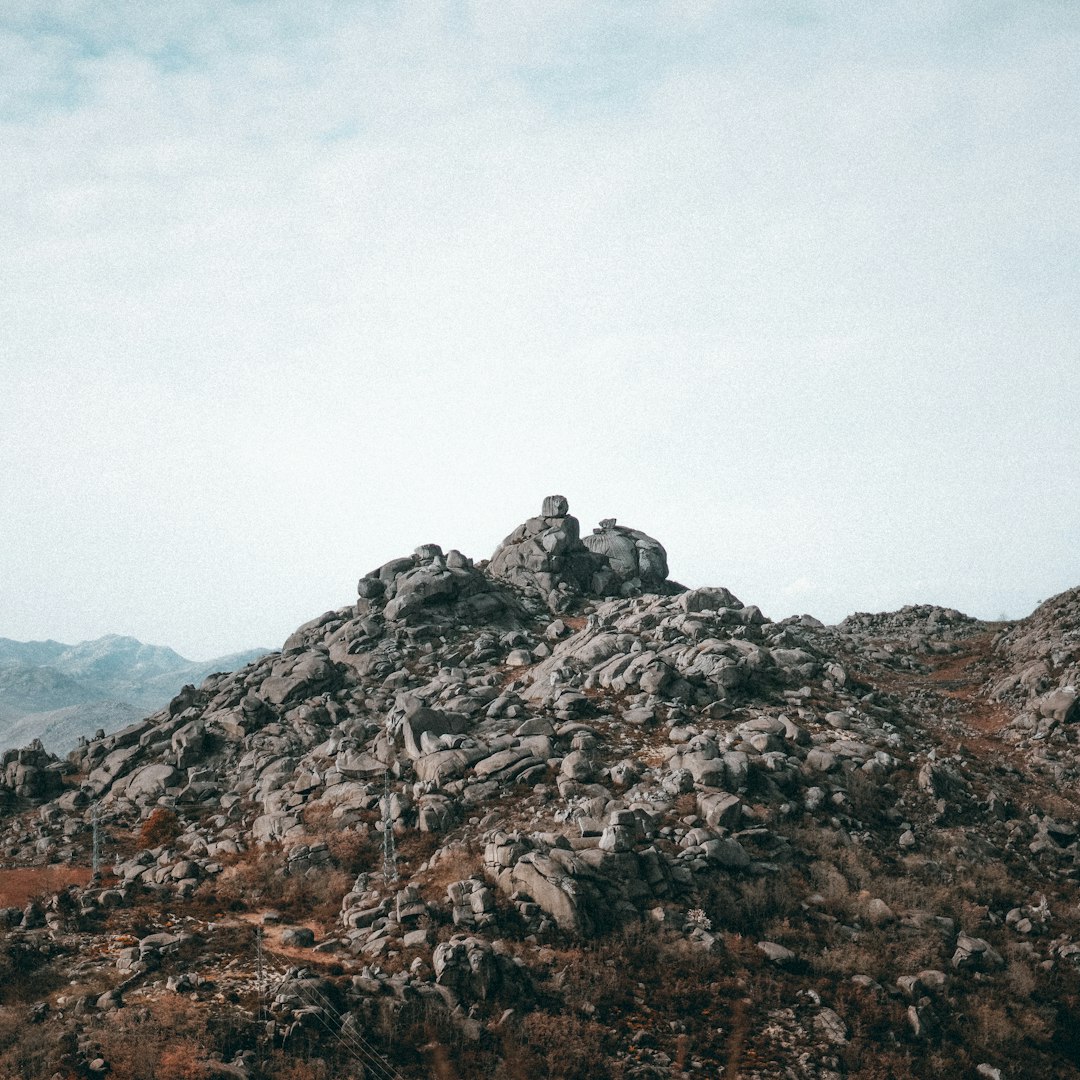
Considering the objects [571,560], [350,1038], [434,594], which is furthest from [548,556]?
[350,1038]

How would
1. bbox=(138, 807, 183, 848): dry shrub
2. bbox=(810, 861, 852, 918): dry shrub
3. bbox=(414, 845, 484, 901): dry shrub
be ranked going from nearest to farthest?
bbox=(810, 861, 852, 918): dry shrub → bbox=(414, 845, 484, 901): dry shrub → bbox=(138, 807, 183, 848): dry shrub

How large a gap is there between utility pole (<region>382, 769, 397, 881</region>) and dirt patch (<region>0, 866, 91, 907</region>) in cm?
1094

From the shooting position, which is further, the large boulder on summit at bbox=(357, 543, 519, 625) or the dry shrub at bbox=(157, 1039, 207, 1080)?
the large boulder on summit at bbox=(357, 543, 519, 625)

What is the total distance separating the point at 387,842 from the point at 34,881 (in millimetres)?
13492

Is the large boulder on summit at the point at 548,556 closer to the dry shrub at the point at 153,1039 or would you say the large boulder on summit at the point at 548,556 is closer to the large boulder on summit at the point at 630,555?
the large boulder on summit at the point at 630,555

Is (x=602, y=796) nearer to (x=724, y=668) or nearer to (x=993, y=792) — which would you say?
(x=724, y=668)

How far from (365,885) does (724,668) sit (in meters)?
19.0

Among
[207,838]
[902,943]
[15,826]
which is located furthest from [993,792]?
[15,826]

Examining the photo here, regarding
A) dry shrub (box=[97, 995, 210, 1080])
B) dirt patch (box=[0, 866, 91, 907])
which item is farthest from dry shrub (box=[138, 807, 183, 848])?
dry shrub (box=[97, 995, 210, 1080])

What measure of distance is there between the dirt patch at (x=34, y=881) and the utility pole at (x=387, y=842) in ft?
35.9

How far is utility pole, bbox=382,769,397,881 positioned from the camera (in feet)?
86.6

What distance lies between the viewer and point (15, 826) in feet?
119

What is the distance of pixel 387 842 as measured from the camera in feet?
91.4

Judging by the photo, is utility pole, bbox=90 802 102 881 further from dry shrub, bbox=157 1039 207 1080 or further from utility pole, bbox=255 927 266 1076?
dry shrub, bbox=157 1039 207 1080
